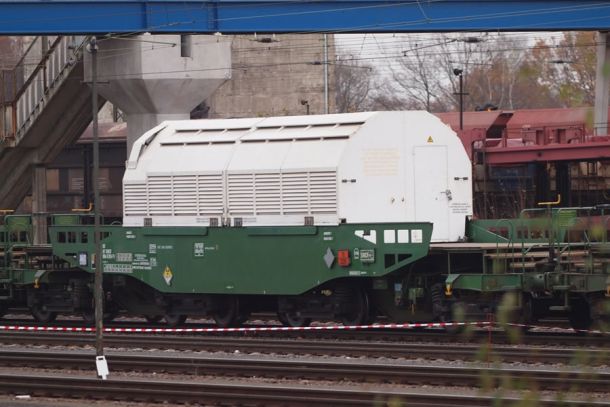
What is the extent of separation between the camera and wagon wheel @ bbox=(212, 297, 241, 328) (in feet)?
69.0

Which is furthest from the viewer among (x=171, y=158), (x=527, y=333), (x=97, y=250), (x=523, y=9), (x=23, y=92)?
(x=23, y=92)

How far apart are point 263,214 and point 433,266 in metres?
3.28

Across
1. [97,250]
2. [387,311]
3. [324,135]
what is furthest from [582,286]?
[97,250]

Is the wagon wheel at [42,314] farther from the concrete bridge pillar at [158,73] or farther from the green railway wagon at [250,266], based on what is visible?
the concrete bridge pillar at [158,73]

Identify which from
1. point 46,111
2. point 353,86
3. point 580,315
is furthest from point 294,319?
point 353,86

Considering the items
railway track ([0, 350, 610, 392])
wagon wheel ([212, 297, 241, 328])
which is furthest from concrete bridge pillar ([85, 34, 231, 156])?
railway track ([0, 350, 610, 392])

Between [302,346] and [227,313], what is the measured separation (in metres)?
4.15

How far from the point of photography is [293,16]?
29234 millimetres

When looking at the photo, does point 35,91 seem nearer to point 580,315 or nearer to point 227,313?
point 227,313

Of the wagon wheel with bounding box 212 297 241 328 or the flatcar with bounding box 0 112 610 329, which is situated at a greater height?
the flatcar with bounding box 0 112 610 329

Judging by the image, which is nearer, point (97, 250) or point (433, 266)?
point (97, 250)

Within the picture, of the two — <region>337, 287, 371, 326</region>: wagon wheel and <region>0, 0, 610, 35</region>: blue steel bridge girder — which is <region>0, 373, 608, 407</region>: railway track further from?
<region>0, 0, 610, 35</region>: blue steel bridge girder

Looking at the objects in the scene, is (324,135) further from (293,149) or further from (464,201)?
(464,201)

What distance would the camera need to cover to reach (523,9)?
29.4 m
